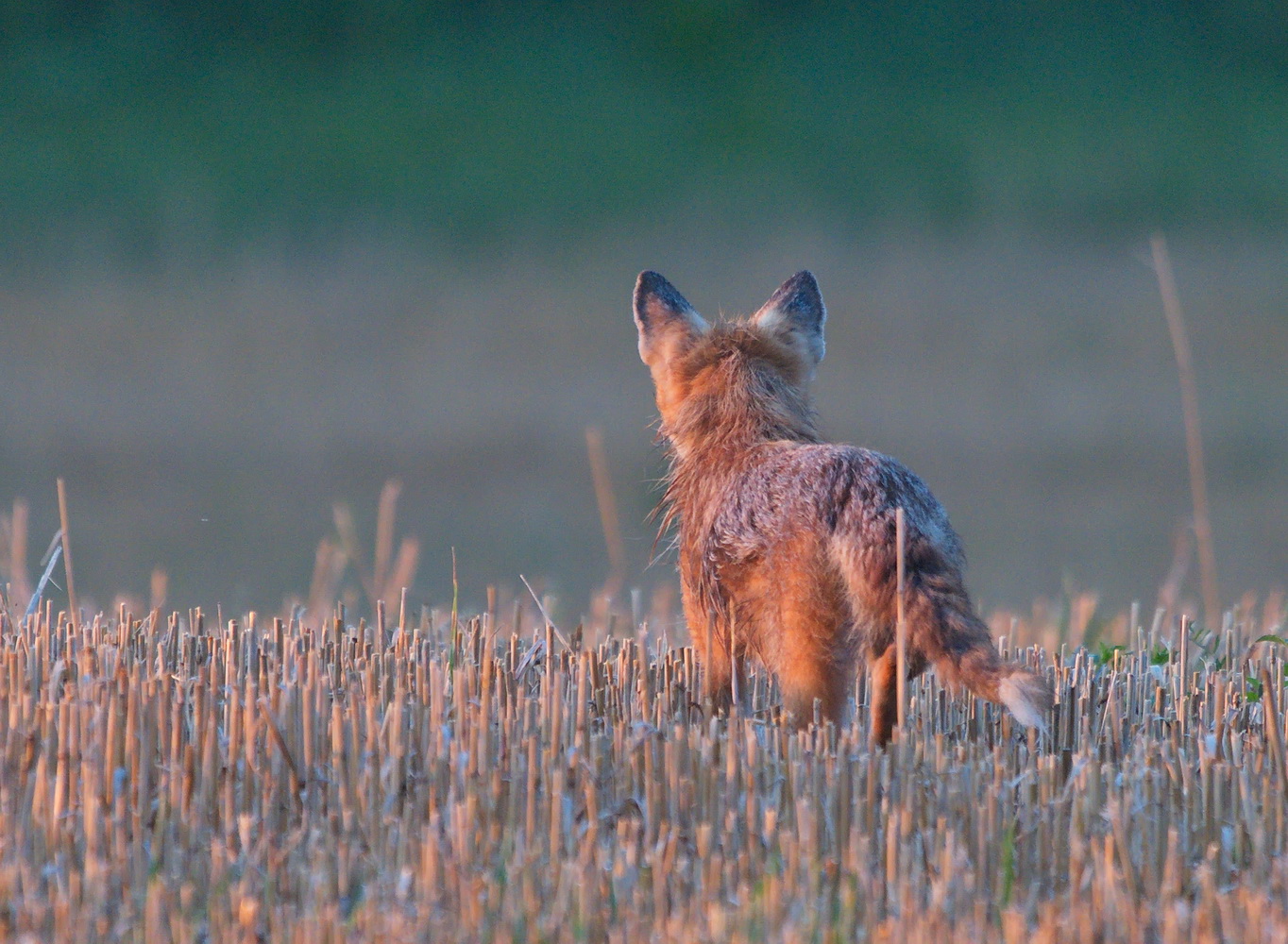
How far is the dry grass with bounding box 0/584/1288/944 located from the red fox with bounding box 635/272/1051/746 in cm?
21

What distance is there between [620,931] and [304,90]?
22.5 m

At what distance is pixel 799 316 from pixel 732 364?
56cm

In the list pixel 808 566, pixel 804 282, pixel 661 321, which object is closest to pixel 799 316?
pixel 804 282

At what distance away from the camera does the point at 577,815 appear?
3.66 metres

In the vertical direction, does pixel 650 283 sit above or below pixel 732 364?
above

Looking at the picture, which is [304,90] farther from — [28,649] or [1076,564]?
[28,649]

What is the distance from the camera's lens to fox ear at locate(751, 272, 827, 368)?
5730 millimetres

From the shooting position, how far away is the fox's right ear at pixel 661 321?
18.5 ft

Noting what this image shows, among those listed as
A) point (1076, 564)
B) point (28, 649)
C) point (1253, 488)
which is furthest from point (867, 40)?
point (28, 649)

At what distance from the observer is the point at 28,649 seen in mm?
4535

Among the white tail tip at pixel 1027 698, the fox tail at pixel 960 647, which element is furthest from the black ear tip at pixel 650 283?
the white tail tip at pixel 1027 698

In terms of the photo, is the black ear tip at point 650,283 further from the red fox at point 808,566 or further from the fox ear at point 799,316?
the red fox at point 808,566

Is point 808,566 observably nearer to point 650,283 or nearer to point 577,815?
point 577,815

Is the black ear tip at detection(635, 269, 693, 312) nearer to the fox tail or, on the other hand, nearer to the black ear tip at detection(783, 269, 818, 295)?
the black ear tip at detection(783, 269, 818, 295)
